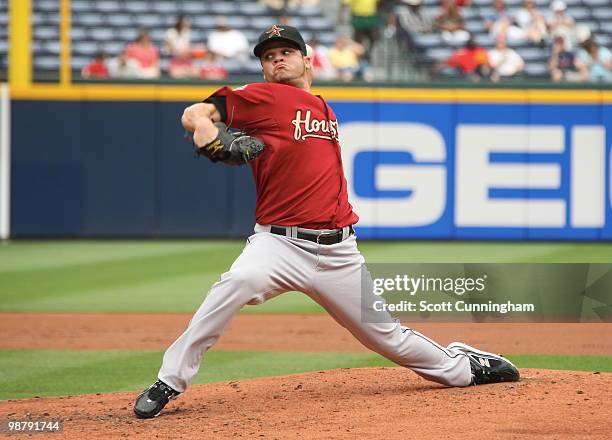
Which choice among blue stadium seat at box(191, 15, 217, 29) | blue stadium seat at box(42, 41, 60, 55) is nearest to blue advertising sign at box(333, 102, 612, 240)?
blue stadium seat at box(191, 15, 217, 29)

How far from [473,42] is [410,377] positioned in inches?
396

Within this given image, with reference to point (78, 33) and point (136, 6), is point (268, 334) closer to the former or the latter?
point (78, 33)

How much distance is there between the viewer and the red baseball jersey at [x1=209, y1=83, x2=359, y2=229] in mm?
4781

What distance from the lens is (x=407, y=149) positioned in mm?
13633

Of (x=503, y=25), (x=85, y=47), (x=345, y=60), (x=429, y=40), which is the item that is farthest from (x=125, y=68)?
(x=503, y=25)

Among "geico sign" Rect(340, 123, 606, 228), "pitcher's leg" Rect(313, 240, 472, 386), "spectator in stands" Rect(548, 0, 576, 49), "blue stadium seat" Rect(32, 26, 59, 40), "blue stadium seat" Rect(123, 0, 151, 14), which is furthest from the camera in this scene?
"blue stadium seat" Rect(123, 0, 151, 14)

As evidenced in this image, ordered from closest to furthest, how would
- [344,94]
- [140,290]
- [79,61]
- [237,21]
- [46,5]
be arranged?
[140,290] < [344,94] < [79,61] < [237,21] < [46,5]

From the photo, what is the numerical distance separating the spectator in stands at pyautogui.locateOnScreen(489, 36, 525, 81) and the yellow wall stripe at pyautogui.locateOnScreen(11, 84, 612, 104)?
41.1 inches

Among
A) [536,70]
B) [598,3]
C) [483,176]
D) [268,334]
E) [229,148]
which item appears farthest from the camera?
[598,3]

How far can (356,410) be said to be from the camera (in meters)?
4.86

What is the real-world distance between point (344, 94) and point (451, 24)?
326cm

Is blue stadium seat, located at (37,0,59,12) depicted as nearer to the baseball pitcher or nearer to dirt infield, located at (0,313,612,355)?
dirt infield, located at (0,313,612,355)

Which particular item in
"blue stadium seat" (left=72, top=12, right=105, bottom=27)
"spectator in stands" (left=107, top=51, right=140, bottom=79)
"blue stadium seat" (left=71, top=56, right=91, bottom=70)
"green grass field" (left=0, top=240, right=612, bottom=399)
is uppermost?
"blue stadium seat" (left=72, top=12, right=105, bottom=27)

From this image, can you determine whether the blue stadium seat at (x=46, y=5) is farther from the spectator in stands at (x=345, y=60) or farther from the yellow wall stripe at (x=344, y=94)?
the spectator in stands at (x=345, y=60)
